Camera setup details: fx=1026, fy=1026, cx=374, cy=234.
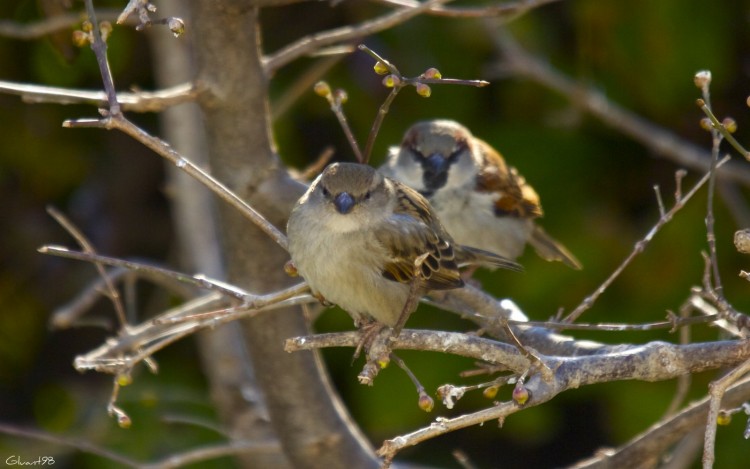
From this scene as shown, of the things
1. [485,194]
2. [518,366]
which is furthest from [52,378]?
[518,366]

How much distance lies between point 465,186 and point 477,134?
0.83 meters

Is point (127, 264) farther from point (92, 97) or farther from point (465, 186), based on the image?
point (465, 186)

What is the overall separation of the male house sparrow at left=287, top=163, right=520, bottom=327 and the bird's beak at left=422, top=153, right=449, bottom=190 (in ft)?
3.09

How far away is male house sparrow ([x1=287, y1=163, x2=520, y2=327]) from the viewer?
A: 2826 millimetres

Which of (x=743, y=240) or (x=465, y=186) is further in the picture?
(x=465, y=186)

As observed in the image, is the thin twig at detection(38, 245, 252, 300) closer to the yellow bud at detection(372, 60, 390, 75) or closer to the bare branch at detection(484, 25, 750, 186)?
the yellow bud at detection(372, 60, 390, 75)

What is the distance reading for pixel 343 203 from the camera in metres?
2.93

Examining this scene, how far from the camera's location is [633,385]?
4.41 metres

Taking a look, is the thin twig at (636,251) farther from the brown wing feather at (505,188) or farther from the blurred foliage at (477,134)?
the blurred foliage at (477,134)

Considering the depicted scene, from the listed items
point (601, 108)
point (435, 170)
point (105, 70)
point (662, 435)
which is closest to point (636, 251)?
point (662, 435)

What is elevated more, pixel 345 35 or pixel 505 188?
pixel 505 188

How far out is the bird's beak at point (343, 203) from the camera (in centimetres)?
292

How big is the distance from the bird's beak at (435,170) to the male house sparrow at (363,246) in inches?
37.1

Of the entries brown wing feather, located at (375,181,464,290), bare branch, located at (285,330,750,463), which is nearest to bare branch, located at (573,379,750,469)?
bare branch, located at (285,330,750,463)
